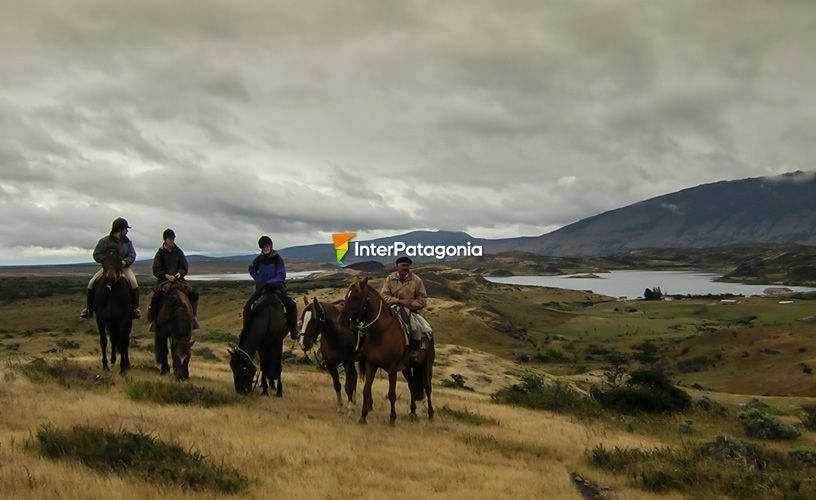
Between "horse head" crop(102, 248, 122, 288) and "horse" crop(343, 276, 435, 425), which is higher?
"horse head" crop(102, 248, 122, 288)

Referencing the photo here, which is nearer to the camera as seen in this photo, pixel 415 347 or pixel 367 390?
pixel 367 390

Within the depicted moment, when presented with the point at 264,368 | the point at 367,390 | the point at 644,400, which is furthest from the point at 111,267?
the point at 644,400

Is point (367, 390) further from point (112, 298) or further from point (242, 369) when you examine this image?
point (112, 298)

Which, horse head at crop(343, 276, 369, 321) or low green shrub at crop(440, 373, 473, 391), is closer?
horse head at crop(343, 276, 369, 321)

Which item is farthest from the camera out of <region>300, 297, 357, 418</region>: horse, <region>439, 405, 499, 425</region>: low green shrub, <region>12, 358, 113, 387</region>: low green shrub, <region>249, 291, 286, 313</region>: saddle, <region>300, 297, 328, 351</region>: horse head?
<region>439, 405, 499, 425</region>: low green shrub

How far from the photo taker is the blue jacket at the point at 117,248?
43.8 feet

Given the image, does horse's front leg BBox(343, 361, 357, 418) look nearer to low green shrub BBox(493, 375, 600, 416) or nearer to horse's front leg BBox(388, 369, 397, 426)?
horse's front leg BBox(388, 369, 397, 426)

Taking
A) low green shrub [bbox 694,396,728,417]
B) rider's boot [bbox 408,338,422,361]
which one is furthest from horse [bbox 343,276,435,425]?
low green shrub [bbox 694,396,728,417]

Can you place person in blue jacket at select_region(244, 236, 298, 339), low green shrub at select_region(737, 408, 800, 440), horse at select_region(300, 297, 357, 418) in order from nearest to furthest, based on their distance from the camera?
horse at select_region(300, 297, 357, 418), person in blue jacket at select_region(244, 236, 298, 339), low green shrub at select_region(737, 408, 800, 440)

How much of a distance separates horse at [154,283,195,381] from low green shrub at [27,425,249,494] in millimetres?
5509

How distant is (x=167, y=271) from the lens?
14.0 m

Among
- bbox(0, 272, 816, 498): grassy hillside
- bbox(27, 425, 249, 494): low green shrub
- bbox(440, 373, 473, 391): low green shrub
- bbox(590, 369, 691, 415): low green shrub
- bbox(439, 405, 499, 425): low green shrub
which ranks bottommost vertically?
bbox(440, 373, 473, 391): low green shrub

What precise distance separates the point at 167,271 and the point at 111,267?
1.25m

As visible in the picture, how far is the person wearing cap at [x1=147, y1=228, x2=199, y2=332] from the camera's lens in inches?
543
